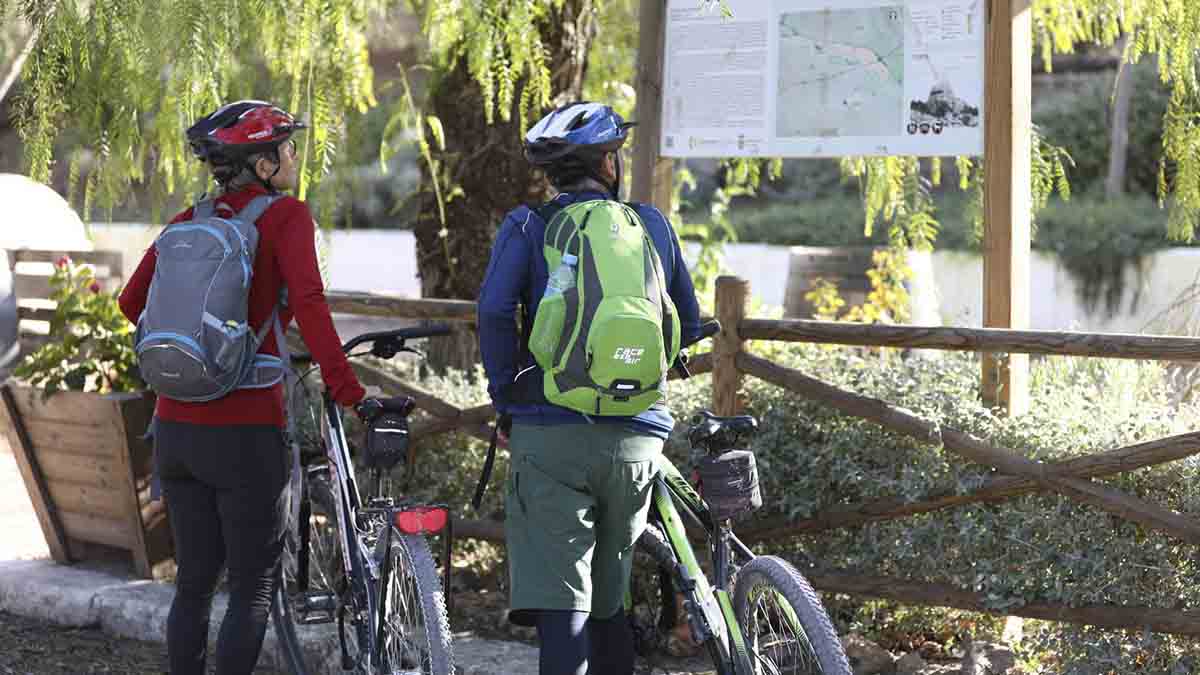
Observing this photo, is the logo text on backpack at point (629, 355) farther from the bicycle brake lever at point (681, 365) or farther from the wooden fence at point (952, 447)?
the wooden fence at point (952, 447)

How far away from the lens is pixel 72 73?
16.9ft

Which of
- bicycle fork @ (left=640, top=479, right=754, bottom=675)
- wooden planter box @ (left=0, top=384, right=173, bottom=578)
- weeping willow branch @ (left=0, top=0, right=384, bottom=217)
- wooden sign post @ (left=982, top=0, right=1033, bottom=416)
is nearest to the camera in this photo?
bicycle fork @ (left=640, top=479, right=754, bottom=675)

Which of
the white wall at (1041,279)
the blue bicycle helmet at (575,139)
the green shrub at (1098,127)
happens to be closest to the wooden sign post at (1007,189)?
the blue bicycle helmet at (575,139)

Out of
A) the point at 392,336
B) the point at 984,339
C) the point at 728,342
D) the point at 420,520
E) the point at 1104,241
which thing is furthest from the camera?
the point at 1104,241

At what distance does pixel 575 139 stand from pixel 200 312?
1.04 meters

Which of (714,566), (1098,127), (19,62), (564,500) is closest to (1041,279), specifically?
(1098,127)

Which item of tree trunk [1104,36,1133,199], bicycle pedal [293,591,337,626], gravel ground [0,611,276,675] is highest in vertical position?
tree trunk [1104,36,1133,199]

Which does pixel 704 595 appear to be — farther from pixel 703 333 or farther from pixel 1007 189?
pixel 1007 189

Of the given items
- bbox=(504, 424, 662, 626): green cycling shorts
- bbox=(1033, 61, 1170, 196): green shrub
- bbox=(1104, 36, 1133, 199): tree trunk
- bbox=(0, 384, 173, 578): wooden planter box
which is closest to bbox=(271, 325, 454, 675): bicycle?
bbox=(504, 424, 662, 626): green cycling shorts

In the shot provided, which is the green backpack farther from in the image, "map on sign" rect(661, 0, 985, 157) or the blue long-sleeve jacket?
"map on sign" rect(661, 0, 985, 157)

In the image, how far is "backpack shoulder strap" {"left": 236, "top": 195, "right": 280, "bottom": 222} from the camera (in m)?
3.92

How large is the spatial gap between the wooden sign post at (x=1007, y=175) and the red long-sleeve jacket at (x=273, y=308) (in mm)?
2245

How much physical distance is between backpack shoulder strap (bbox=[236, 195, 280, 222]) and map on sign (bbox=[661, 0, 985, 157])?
78.5 inches

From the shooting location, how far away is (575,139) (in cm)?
355
